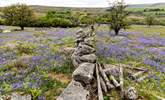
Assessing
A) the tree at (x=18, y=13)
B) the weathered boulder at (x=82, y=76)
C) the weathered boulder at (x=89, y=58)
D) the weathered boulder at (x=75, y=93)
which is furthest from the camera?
the tree at (x=18, y=13)

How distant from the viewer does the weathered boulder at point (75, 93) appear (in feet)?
38.8

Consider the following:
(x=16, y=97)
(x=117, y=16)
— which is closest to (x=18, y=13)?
(x=117, y=16)

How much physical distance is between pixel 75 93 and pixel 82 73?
195cm

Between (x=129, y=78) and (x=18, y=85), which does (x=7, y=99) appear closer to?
(x=18, y=85)

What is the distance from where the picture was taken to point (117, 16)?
4397 cm

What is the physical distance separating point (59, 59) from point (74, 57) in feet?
8.36

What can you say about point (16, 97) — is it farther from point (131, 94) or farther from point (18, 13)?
point (18, 13)

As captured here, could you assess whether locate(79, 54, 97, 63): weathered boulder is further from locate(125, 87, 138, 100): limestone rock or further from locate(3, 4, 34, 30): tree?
locate(3, 4, 34, 30): tree

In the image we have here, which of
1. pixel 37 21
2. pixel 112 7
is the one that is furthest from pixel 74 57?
pixel 37 21

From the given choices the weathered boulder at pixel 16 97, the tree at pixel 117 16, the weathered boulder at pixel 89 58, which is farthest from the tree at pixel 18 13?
the weathered boulder at pixel 16 97

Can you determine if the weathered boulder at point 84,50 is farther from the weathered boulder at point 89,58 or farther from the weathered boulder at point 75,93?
the weathered boulder at point 75,93

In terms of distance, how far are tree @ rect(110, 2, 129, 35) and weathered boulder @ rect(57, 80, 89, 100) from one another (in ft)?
104

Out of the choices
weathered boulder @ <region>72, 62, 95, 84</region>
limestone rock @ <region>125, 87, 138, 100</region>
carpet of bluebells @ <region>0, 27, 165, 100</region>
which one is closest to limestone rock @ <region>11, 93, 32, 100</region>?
carpet of bluebells @ <region>0, 27, 165, 100</region>

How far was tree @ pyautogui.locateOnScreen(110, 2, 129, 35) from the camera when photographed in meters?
44.0
